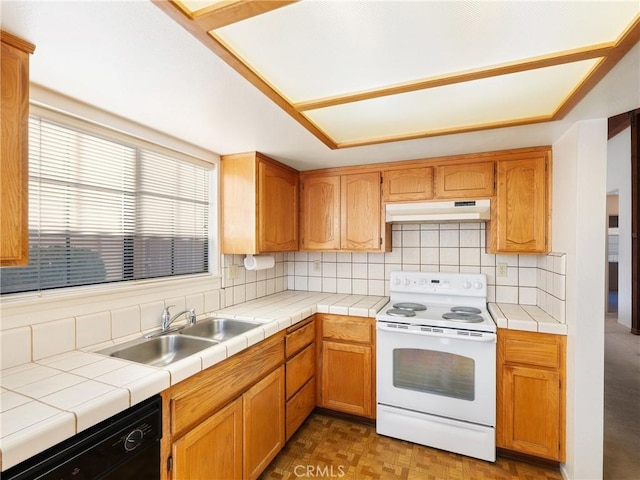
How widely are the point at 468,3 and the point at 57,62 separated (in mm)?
1399

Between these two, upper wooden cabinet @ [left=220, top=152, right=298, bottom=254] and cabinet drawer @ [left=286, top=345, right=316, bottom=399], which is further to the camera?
upper wooden cabinet @ [left=220, top=152, right=298, bottom=254]

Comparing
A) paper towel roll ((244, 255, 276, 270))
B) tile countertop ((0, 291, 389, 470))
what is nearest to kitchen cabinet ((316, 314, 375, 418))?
paper towel roll ((244, 255, 276, 270))

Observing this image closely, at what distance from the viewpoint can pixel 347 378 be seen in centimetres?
241

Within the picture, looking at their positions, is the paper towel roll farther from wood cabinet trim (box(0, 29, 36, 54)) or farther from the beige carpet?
the beige carpet

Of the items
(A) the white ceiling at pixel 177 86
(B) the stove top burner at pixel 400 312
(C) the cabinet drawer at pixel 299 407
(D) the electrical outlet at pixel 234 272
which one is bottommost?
(C) the cabinet drawer at pixel 299 407

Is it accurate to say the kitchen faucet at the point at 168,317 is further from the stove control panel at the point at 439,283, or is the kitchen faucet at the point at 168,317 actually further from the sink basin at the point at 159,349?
the stove control panel at the point at 439,283

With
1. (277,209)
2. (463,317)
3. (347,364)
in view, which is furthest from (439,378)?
(277,209)

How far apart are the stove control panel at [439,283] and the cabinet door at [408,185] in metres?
0.66

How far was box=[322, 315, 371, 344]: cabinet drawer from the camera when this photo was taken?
A: 2.35 m

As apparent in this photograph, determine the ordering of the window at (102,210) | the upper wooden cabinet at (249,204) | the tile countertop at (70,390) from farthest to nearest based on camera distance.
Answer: the upper wooden cabinet at (249,204), the window at (102,210), the tile countertop at (70,390)

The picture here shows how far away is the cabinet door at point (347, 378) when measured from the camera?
235 centimetres

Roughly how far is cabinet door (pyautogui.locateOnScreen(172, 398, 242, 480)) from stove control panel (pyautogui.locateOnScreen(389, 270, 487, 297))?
1.63m

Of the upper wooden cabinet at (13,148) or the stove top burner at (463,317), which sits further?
the stove top burner at (463,317)
